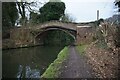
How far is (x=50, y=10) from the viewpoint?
41.9 metres

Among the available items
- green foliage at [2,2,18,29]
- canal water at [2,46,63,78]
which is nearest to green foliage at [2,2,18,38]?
green foliage at [2,2,18,29]

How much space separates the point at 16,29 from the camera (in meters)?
33.8

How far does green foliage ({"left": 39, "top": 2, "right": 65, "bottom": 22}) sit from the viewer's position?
4197cm

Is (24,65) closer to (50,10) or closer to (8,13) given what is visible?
(8,13)

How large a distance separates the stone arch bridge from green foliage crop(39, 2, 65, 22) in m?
4.43

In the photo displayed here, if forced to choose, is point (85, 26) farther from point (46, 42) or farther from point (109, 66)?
point (109, 66)

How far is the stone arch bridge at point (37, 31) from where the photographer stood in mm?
33219

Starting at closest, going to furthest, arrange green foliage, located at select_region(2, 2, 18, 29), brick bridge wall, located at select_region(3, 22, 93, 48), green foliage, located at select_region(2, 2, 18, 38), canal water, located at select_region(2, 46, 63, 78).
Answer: canal water, located at select_region(2, 46, 63, 78)
green foliage, located at select_region(2, 2, 18, 29)
green foliage, located at select_region(2, 2, 18, 38)
brick bridge wall, located at select_region(3, 22, 93, 48)

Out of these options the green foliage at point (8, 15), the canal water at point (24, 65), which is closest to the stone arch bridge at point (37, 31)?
the green foliage at point (8, 15)

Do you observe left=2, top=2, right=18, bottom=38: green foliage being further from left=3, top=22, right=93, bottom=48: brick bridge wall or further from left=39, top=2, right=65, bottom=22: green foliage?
left=39, top=2, right=65, bottom=22: green foliage

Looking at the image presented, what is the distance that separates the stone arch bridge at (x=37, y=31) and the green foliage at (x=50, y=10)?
4.43 m

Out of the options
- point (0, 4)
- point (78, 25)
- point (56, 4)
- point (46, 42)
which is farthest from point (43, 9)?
point (0, 4)

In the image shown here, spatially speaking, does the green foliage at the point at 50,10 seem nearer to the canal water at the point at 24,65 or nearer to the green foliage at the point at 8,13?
the green foliage at the point at 8,13

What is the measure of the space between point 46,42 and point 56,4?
6423 mm
